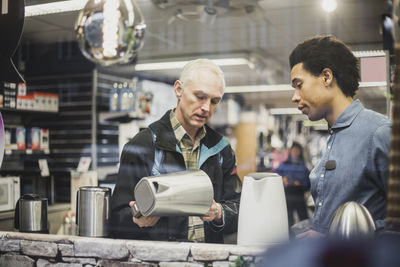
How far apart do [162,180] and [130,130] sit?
3.25 m

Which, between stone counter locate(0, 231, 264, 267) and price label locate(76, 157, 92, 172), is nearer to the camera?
stone counter locate(0, 231, 264, 267)

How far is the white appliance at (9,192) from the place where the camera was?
2.96 meters

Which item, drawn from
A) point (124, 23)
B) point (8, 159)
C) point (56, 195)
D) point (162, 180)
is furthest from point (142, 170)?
point (56, 195)

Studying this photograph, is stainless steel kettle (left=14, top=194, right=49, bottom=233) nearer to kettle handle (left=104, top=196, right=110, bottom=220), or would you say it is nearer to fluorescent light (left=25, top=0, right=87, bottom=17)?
kettle handle (left=104, top=196, right=110, bottom=220)

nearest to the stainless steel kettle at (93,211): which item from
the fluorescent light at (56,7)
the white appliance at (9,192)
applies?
the white appliance at (9,192)

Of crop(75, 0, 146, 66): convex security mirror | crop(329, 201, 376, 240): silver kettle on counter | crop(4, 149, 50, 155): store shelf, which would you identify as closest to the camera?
crop(329, 201, 376, 240): silver kettle on counter

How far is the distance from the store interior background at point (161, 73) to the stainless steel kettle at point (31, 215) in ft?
2.66

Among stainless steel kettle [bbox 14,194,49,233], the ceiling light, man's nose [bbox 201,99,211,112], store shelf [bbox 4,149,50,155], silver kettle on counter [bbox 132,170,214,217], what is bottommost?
stainless steel kettle [bbox 14,194,49,233]

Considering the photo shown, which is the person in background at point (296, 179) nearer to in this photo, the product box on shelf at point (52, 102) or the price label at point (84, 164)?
the price label at point (84, 164)

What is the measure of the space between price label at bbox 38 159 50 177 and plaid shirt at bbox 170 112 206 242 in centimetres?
240

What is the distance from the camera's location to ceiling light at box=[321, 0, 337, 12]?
402cm

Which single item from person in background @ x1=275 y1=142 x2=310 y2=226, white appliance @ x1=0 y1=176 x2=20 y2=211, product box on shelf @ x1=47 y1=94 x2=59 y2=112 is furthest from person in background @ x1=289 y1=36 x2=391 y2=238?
product box on shelf @ x1=47 y1=94 x2=59 y2=112

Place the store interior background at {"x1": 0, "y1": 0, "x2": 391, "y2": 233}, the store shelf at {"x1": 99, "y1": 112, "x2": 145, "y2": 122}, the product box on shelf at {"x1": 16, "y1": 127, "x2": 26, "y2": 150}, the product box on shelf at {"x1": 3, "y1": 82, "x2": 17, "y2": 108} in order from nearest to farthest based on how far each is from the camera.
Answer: the store interior background at {"x1": 0, "y1": 0, "x2": 391, "y2": 233}
the product box on shelf at {"x1": 3, "y1": 82, "x2": 17, "y2": 108}
the product box on shelf at {"x1": 16, "y1": 127, "x2": 26, "y2": 150}
the store shelf at {"x1": 99, "y1": 112, "x2": 145, "y2": 122}

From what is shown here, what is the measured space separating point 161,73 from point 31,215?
1448mm
